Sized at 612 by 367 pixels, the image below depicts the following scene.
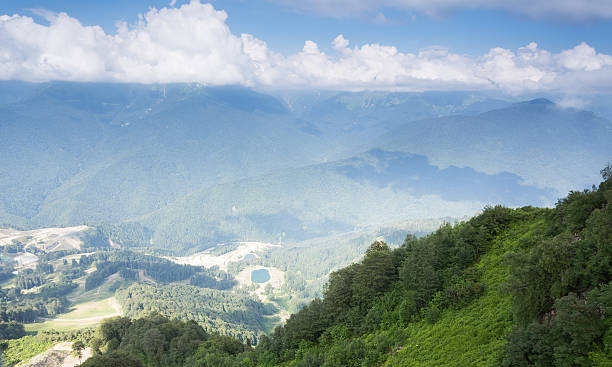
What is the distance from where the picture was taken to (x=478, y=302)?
3441 cm

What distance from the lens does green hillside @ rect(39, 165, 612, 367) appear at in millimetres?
20531

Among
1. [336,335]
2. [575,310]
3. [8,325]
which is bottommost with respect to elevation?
[8,325]

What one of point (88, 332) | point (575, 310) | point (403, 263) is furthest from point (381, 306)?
point (88, 332)

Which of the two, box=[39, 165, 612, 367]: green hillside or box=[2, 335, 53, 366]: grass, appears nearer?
box=[39, 165, 612, 367]: green hillside

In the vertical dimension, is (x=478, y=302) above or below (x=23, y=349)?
above

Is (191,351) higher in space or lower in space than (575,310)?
lower

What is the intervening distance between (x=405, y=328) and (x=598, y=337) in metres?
20.7

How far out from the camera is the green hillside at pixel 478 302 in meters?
20.5

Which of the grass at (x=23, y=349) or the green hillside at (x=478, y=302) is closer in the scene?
the green hillside at (x=478, y=302)

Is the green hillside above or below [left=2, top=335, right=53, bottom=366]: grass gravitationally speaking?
above

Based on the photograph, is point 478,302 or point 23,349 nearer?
point 478,302

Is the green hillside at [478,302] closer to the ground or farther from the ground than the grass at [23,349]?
farther from the ground

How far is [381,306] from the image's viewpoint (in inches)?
1766

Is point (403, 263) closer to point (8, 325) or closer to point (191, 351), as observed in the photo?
point (191, 351)
